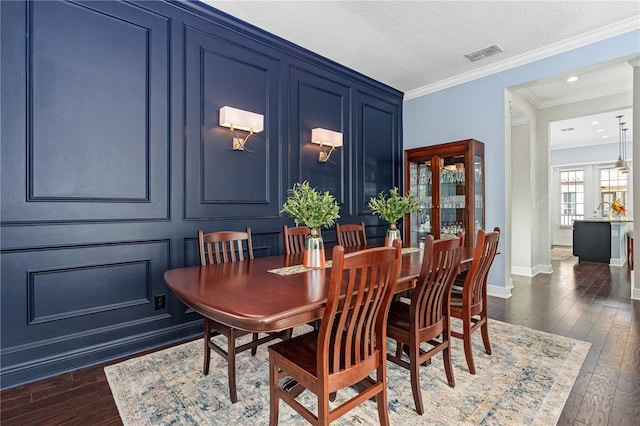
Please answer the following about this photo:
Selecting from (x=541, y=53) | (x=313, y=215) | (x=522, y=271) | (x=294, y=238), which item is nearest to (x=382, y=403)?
(x=313, y=215)

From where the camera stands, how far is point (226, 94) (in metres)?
3.00

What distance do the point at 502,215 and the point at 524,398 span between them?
8.72ft

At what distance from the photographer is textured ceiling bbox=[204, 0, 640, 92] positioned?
2.79 metres

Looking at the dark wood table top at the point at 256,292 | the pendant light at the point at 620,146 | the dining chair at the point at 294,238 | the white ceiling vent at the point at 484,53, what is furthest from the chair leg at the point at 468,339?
the pendant light at the point at 620,146

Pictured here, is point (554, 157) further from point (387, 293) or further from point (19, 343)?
point (19, 343)

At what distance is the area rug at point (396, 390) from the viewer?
65.8 inches

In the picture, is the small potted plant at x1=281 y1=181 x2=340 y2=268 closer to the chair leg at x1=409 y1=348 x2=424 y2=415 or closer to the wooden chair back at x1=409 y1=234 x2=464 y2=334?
the wooden chair back at x1=409 y1=234 x2=464 y2=334

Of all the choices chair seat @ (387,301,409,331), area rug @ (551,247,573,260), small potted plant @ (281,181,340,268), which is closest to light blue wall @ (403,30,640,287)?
chair seat @ (387,301,409,331)

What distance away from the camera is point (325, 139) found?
367 centimetres

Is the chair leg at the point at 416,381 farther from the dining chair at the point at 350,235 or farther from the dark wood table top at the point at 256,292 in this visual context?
the dining chair at the point at 350,235

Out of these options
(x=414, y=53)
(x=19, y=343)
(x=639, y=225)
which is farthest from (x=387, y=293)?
(x=639, y=225)

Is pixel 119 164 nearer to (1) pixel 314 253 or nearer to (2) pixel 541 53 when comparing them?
(1) pixel 314 253

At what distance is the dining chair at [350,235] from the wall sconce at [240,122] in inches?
48.8

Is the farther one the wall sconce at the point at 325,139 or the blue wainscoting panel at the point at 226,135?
the wall sconce at the point at 325,139
